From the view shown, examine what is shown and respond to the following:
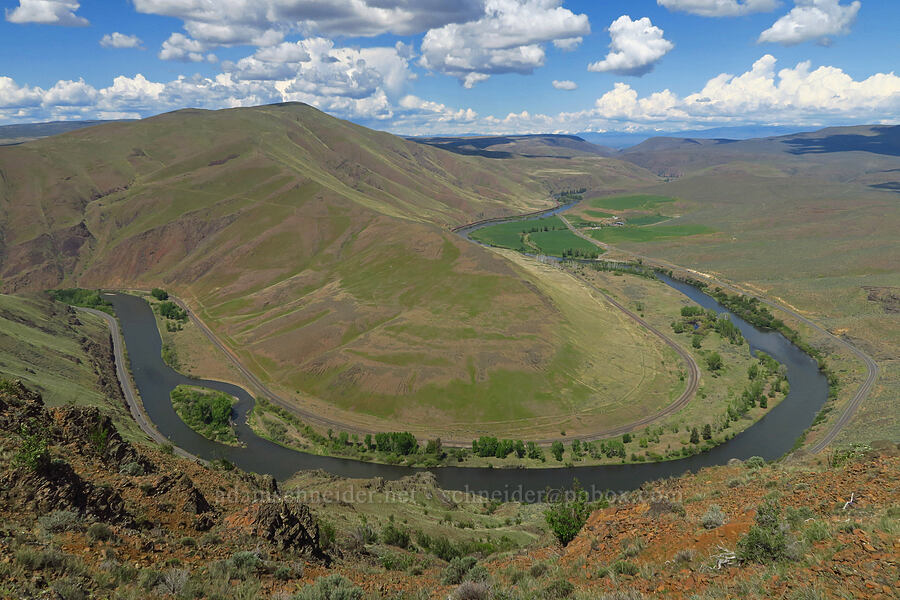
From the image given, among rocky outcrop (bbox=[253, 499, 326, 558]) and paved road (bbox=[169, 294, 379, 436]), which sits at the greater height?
rocky outcrop (bbox=[253, 499, 326, 558])

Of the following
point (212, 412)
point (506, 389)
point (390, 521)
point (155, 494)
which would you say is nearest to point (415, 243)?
point (506, 389)

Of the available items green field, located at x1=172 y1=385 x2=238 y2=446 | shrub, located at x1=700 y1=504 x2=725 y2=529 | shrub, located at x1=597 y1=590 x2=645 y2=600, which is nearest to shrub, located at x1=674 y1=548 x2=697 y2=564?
shrub, located at x1=597 y1=590 x2=645 y2=600

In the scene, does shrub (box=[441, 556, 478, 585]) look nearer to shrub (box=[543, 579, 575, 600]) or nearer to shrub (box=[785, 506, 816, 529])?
shrub (box=[543, 579, 575, 600])

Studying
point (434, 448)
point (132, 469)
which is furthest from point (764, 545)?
point (434, 448)

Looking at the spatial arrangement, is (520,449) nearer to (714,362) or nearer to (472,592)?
(714,362)

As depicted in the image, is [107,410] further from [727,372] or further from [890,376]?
[890,376]

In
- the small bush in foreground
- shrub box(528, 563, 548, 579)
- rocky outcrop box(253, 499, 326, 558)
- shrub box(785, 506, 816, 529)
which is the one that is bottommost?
shrub box(528, 563, 548, 579)
